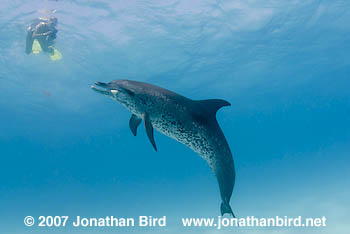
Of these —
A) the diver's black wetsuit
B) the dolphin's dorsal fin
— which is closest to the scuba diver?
the diver's black wetsuit

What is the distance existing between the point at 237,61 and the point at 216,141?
23.2 m

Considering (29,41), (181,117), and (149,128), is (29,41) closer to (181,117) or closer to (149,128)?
(149,128)

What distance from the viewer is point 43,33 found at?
53.8ft

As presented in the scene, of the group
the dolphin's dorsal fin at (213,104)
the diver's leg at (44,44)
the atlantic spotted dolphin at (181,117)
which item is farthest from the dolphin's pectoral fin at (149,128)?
the diver's leg at (44,44)

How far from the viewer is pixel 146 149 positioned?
235 feet

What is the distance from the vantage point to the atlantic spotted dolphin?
17.7 ft

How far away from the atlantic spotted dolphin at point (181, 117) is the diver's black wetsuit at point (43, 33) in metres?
13.1

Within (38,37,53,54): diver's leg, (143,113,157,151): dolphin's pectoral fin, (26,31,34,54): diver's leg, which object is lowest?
(143,113,157,151): dolphin's pectoral fin

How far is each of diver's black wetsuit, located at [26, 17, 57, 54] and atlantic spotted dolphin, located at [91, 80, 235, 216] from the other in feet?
43.1

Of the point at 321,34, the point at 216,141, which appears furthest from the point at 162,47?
the point at 216,141

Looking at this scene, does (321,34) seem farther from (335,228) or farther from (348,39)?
(335,228)

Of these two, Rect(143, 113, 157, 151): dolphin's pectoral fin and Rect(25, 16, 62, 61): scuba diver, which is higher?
Rect(25, 16, 62, 61): scuba diver

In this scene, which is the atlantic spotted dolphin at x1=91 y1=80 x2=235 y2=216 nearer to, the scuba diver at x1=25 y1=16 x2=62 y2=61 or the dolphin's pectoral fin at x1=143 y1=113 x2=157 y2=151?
the dolphin's pectoral fin at x1=143 y1=113 x2=157 y2=151

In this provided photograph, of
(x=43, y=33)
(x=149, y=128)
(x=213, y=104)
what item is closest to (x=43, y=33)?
(x=43, y=33)
